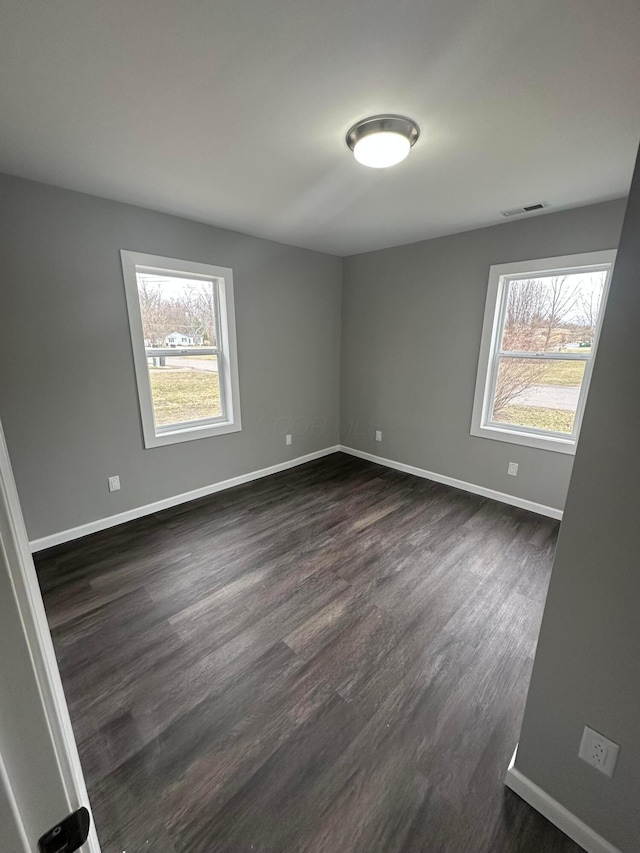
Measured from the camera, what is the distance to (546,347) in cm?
295

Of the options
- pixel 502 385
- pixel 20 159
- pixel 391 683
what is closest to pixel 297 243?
pixel 20 159

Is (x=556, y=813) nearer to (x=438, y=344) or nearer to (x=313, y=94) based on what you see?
(x=313, y=94)

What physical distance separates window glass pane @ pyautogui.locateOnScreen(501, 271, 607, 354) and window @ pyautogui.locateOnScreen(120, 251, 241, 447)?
2.61m

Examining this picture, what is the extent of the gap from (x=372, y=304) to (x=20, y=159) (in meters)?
3.13

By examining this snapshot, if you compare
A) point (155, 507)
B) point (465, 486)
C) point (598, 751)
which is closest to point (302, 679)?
point (598, 751)

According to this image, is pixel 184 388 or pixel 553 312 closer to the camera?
pixel 553 312

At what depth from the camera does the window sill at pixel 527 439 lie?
2906mm

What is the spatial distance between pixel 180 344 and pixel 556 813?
11.4ft

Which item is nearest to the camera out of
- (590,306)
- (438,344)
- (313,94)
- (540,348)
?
(313,94)

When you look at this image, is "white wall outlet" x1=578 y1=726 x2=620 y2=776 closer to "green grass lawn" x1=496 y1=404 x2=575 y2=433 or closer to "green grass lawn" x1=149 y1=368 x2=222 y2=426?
"green grass lawn" x1=496 y1=404 x2=575 y2=433

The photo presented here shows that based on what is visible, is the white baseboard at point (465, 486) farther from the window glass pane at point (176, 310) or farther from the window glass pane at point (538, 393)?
the window glass pane at point (176, 310)

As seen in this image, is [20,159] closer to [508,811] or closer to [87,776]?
[87,776]

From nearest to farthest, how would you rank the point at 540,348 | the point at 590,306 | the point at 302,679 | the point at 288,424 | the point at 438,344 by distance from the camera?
the point at 302,679 < the point at 590,306 < the point at 540,348 < the point at 438,344 < the point at 288,424

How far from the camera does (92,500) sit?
276cm
